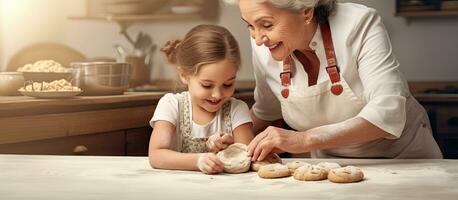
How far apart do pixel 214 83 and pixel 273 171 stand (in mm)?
293

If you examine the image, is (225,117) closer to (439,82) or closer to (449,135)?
(449,135)

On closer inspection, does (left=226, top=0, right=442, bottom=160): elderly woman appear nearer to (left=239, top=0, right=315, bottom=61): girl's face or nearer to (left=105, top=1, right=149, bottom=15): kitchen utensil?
(left=239, top=0, right=315, bottom=61): girl's face

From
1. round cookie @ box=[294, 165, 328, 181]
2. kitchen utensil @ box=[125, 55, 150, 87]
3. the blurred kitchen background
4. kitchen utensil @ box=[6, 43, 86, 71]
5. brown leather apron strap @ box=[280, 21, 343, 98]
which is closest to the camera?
round cookie @ box=[294, 165, 328, 181]

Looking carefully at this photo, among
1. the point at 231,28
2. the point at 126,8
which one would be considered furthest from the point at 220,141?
the point at 126,8

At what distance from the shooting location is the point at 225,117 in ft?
4.66

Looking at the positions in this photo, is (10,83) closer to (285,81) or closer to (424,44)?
(285,81)

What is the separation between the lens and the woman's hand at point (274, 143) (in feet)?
3.99

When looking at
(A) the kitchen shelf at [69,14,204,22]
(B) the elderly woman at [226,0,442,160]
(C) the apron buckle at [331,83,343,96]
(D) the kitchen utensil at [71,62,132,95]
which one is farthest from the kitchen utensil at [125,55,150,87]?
(C) the apron buckle at [331,83,343,96]

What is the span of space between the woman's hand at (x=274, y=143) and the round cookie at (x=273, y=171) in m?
0.08

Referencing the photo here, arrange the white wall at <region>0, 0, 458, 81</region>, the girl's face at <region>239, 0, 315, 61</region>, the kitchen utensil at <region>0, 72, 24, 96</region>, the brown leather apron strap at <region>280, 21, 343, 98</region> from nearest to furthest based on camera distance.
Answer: the girl's face at <region>239, 0, 315, 61</region> < the brown leather apron strap at <region>280, 21, 343, 98</region> < the kitchen utensil at <region>0, 72, 24, 96</region> < the white wall at <region>0, 0, 458, 81</region>

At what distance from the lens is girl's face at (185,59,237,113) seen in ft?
4.36

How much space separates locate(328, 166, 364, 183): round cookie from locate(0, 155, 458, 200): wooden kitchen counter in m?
0.01

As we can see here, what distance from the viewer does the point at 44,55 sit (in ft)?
10.1

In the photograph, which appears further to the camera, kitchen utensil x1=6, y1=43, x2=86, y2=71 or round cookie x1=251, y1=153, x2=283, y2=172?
kitchen utensil x1=6, y1=43, x2=86, y2=71
